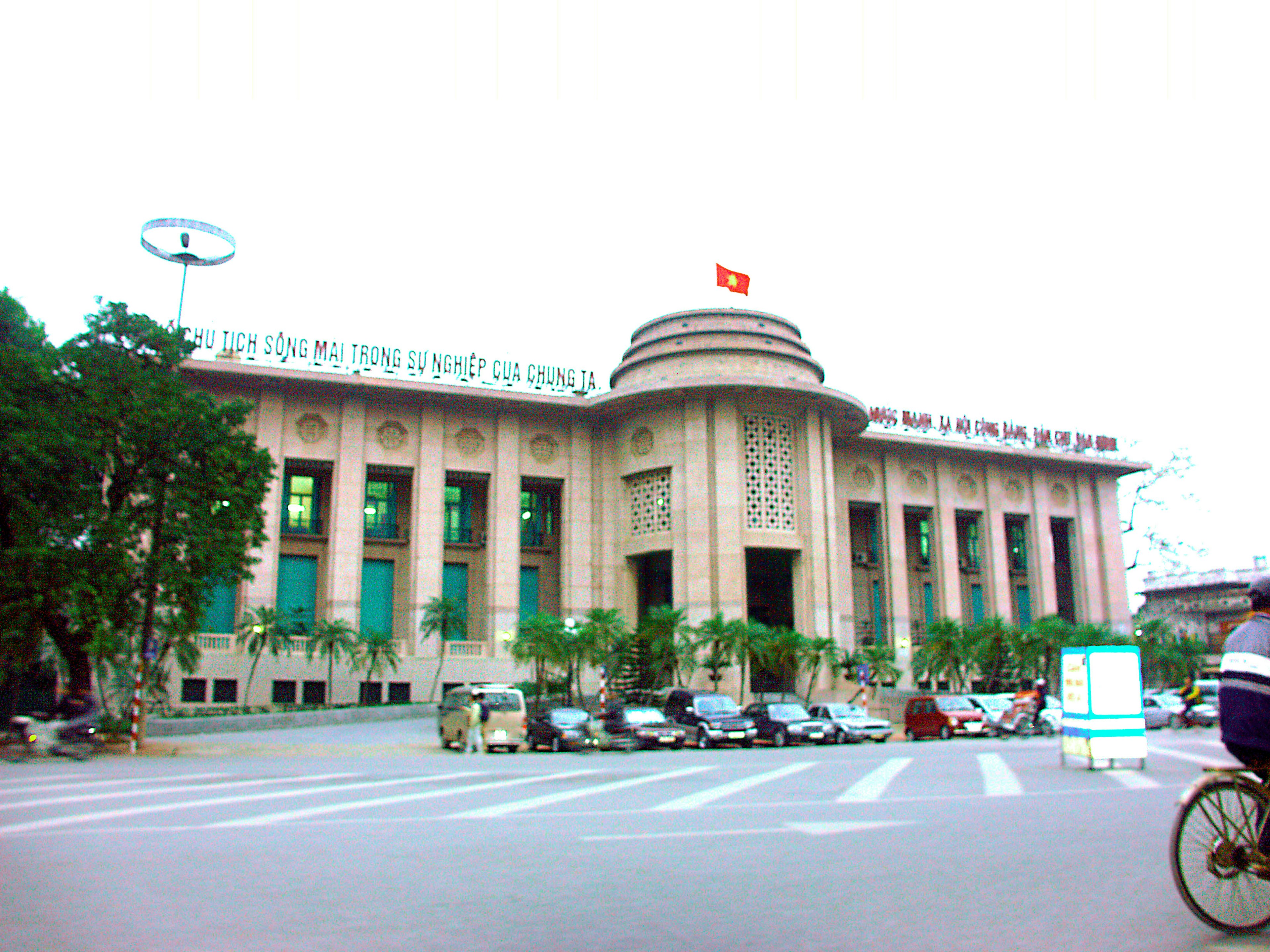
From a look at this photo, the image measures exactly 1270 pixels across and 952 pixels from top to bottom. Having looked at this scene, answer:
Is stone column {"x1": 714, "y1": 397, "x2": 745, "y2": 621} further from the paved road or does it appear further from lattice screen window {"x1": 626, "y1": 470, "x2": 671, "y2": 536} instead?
the paved road

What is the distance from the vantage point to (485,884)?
6637 mm

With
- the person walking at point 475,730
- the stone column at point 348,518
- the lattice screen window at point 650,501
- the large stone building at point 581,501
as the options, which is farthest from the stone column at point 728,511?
the person walking at point 475,730

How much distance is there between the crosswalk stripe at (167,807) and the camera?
9.64 metres

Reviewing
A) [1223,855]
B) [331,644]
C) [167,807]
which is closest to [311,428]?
[331,644]

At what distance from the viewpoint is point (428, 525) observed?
5228 cm

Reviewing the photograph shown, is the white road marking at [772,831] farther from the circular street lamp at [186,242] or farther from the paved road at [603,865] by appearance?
the circular street lamp at [186,242]

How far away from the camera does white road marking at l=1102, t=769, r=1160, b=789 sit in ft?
42.7

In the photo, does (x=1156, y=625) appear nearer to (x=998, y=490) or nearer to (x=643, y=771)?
(x=998, y=490)

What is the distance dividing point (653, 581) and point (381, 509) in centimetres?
1565

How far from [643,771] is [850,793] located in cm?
546

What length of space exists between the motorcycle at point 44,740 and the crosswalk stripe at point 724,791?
14.9 meters

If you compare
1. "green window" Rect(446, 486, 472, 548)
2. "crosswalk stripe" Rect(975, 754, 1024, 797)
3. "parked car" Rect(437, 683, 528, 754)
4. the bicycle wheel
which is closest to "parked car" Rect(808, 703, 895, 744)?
"parked car" Rect(437, 683, 528, 754)

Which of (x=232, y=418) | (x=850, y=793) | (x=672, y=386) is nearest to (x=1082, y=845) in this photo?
(x=850, y=793)

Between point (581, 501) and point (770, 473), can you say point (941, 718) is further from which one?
point (581, 501)
